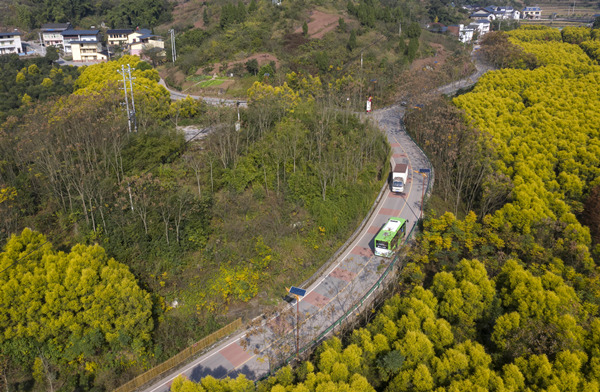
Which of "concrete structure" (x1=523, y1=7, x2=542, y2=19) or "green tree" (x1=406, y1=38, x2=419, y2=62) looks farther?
"concrete structure" (x1=523, y1=7, x2=542, y2=19)

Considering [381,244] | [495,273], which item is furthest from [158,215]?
[495,273]

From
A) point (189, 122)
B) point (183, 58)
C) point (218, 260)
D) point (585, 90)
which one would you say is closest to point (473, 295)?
point (218, 260)

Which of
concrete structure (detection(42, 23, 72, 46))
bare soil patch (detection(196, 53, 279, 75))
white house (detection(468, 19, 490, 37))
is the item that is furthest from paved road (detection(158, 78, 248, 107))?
white house (detection(468, 19, 490, 37))

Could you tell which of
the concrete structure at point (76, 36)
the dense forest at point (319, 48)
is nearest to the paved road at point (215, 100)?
the dense forest at point (319, 48)

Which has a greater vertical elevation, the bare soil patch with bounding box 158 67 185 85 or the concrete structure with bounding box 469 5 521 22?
the concrete structure with bounding box 469 5 521 22

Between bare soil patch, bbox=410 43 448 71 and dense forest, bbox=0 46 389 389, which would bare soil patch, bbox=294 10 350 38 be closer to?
bare soil patch, bbox=410 43 448 71

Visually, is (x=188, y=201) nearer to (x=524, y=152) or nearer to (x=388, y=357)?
(x=388, y=357)
